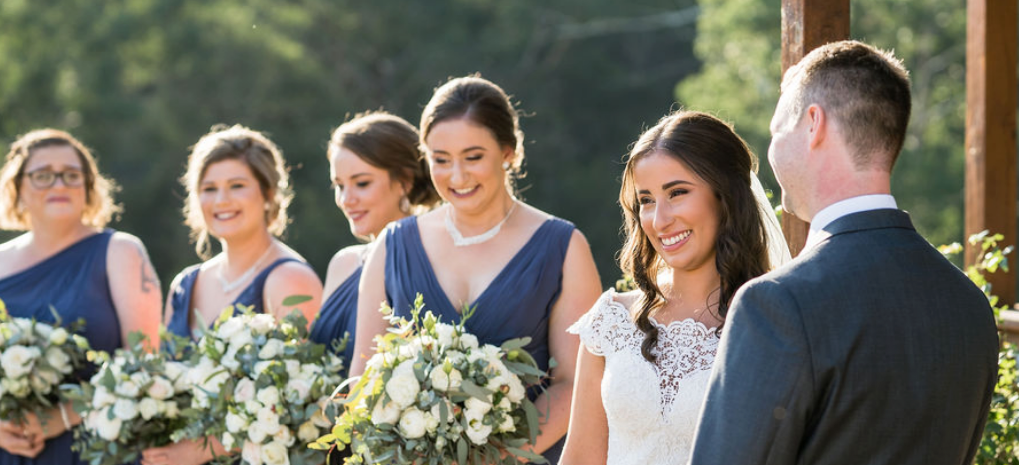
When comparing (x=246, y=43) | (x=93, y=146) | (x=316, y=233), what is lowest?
(x=316, y=233)

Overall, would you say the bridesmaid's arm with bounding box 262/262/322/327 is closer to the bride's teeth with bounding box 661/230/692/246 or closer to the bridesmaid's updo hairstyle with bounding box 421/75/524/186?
the bridesmaid's updo hairstyle with bounding box 421/75/524/186

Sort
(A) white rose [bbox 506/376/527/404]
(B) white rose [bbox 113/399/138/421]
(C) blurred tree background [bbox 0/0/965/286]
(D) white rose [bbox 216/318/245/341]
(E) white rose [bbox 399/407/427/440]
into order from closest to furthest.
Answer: (E) white rose [bbox 399/407/427/440], (A) white rose [bbox 506/376/527/404], (D) white rose [bbox 216/318/245/341], (B) white rose [bbox 113/399/138/421], (C) blurred tree background [bbox 0/0/965/286]

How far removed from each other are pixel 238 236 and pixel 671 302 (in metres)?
2.36

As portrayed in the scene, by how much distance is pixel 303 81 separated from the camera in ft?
69.1

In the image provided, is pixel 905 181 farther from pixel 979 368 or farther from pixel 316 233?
pixel 979 368

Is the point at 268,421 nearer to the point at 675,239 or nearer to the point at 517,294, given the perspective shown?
the point at 517,294

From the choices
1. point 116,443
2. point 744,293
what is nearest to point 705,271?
point 744,293

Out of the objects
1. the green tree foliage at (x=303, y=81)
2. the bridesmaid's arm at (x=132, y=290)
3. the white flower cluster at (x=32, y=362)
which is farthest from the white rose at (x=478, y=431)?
the green tree foliage at (x=303, y=81)

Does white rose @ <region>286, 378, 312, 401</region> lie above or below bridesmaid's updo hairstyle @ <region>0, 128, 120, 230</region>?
below

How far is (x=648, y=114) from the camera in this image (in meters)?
24.2

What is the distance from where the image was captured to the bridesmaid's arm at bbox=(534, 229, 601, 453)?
3609 millimetres

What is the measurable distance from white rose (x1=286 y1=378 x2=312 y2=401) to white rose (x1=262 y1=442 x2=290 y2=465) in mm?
179

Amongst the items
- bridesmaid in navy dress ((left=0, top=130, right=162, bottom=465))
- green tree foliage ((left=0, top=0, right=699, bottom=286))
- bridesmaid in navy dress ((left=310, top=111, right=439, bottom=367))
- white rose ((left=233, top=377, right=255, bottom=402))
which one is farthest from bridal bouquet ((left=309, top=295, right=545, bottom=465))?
green tree foliage ((left=0, top=0, right=699, bottom=286))

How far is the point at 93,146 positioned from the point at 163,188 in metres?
1.52
